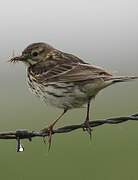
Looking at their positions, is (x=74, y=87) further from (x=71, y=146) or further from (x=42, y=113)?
(x=42, y=113)

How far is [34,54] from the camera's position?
9.12m

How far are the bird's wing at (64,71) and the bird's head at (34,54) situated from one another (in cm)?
7

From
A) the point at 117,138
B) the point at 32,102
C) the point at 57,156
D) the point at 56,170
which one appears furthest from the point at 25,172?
the point at 32,102

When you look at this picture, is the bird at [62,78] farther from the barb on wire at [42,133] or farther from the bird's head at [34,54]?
the barb on wire at [42,133]

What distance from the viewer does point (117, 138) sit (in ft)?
51.9

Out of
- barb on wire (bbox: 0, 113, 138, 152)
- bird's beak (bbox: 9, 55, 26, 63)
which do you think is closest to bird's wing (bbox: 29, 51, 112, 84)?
bird's beak (bbox: 9, 55, 26, 63)

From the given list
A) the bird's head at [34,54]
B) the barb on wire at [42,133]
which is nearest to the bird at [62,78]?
the bird's head at [34,54]

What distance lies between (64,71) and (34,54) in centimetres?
50

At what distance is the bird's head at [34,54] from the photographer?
29.7 feet

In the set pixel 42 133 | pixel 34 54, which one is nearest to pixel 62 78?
pixel 34 54

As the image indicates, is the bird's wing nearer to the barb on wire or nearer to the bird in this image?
the bird

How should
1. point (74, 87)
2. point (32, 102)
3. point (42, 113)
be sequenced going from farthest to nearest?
1. point (32, 102)
2. point (42, 113)
3. point (74, 87)

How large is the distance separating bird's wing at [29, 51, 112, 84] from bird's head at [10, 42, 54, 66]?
0.22 feet

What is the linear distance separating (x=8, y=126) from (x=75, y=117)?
1.47 meters
